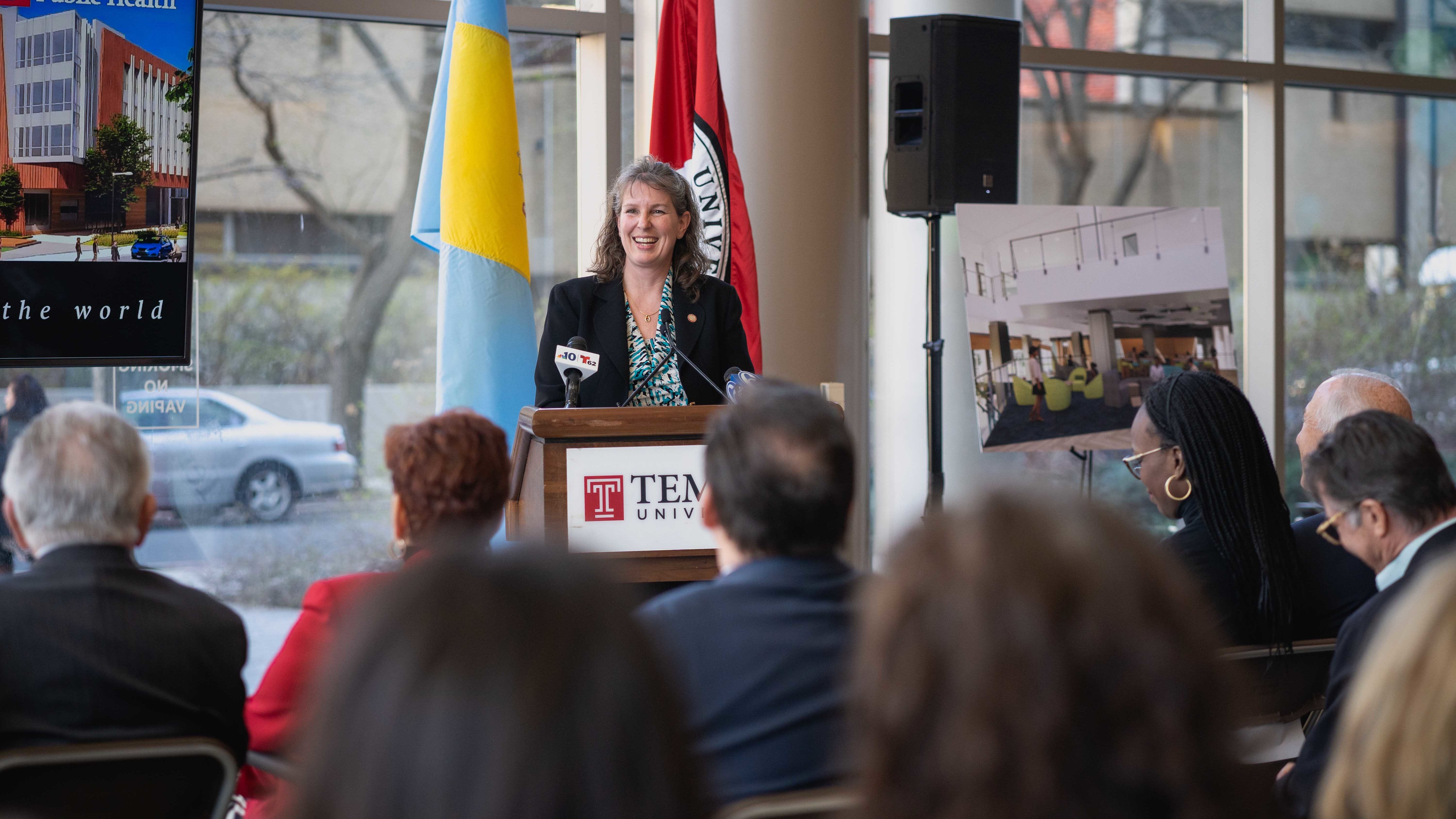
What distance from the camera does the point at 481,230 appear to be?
13.4ft

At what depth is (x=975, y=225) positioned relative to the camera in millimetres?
4879

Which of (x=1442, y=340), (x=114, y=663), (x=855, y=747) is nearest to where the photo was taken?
(x=855, y=747)

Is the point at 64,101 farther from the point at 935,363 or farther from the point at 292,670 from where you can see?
the point at 935,363

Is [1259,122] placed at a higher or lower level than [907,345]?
higher

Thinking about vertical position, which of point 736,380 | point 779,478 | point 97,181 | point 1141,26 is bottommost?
point 779,478

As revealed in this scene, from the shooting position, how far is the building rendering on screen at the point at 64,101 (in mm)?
3725

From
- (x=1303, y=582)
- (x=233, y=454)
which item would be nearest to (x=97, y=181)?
(x=233, y=454)

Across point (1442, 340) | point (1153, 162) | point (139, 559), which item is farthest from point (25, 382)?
point (1442, 340)

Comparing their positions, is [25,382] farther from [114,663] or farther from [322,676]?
[322,676]

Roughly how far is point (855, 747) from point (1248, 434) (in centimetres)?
200

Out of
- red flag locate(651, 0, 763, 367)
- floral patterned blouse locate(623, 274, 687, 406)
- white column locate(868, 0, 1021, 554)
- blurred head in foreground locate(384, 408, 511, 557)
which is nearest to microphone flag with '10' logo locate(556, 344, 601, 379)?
floral patterned blouse locate(623, 274, 687, 406)

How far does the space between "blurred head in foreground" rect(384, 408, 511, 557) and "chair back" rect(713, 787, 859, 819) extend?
0.73 meters

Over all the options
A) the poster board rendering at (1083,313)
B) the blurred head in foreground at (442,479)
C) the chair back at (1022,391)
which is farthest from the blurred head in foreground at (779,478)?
the chair back at (1022,391)

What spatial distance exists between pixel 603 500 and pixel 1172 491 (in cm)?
122
